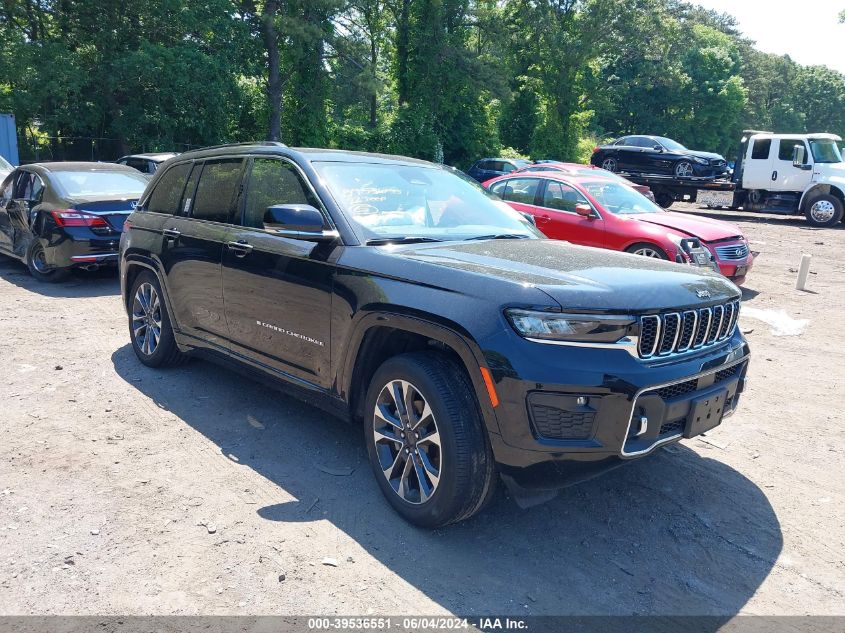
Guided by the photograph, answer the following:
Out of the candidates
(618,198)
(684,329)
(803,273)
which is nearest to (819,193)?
(803,273)

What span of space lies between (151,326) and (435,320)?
3.36m

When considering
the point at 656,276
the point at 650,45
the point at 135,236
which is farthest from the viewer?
the point at 650,45

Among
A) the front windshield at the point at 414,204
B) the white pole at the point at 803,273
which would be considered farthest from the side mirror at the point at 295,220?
the white pole at the point at 803,273

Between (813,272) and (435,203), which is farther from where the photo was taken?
(813,272)

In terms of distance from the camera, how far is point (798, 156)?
717 inches

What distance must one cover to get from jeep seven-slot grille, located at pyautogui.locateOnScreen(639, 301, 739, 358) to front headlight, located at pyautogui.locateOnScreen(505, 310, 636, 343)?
0.19m

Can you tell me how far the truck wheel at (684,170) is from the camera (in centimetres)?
2033

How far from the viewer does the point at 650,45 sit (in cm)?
3828

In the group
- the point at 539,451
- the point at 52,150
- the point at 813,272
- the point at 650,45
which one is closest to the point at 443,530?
the point at 539,451

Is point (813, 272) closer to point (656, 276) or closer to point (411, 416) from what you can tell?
point (656, 276)

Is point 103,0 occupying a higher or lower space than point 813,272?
higher

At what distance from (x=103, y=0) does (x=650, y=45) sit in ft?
93.8

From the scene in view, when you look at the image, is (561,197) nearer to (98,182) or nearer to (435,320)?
(98,182)

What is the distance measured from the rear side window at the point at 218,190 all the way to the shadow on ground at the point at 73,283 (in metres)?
4.57
